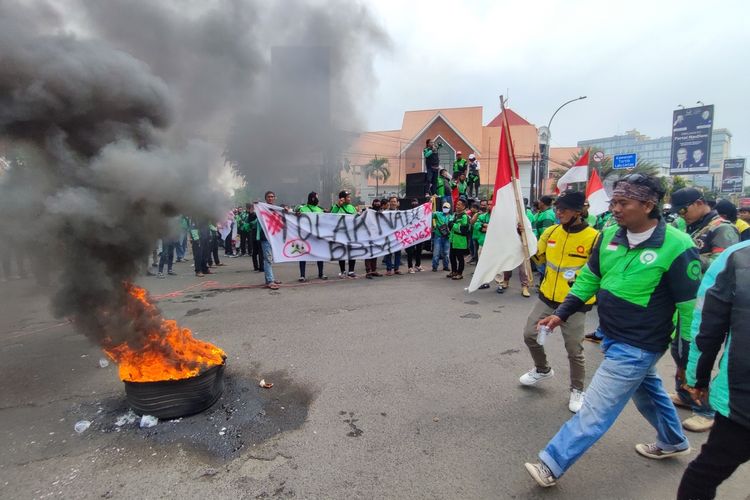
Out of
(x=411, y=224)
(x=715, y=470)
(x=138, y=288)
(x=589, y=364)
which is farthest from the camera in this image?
(x=411, y=224)

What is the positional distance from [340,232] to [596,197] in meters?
5.77

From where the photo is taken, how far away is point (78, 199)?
2727 millimetres

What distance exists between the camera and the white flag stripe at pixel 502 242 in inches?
185

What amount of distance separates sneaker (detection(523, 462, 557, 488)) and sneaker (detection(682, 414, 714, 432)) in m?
1.43

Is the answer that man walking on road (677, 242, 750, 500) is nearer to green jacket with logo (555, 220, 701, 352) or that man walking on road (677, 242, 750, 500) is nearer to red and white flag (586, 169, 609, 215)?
green jacket with logo (555, 220, 701, 352)

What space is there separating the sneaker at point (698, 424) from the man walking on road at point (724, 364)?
148cm

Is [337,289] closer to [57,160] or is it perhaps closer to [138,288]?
[138,288]

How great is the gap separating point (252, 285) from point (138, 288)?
4.48 metres

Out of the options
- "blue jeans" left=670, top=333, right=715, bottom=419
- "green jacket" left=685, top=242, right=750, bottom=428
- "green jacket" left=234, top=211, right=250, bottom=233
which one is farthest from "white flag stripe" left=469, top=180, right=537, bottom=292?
"green jacket" left=234, top=211, right=250, bottom=233

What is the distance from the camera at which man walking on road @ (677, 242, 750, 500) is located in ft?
5.15

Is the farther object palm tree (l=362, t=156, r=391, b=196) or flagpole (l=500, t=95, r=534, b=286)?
palm tree (l=362, t=156, r=391, b=196)

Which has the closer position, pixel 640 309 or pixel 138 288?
pixel 640 309

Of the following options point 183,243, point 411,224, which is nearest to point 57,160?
point 411,224

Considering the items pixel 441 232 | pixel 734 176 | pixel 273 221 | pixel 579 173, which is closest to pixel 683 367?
pixel 273 221
